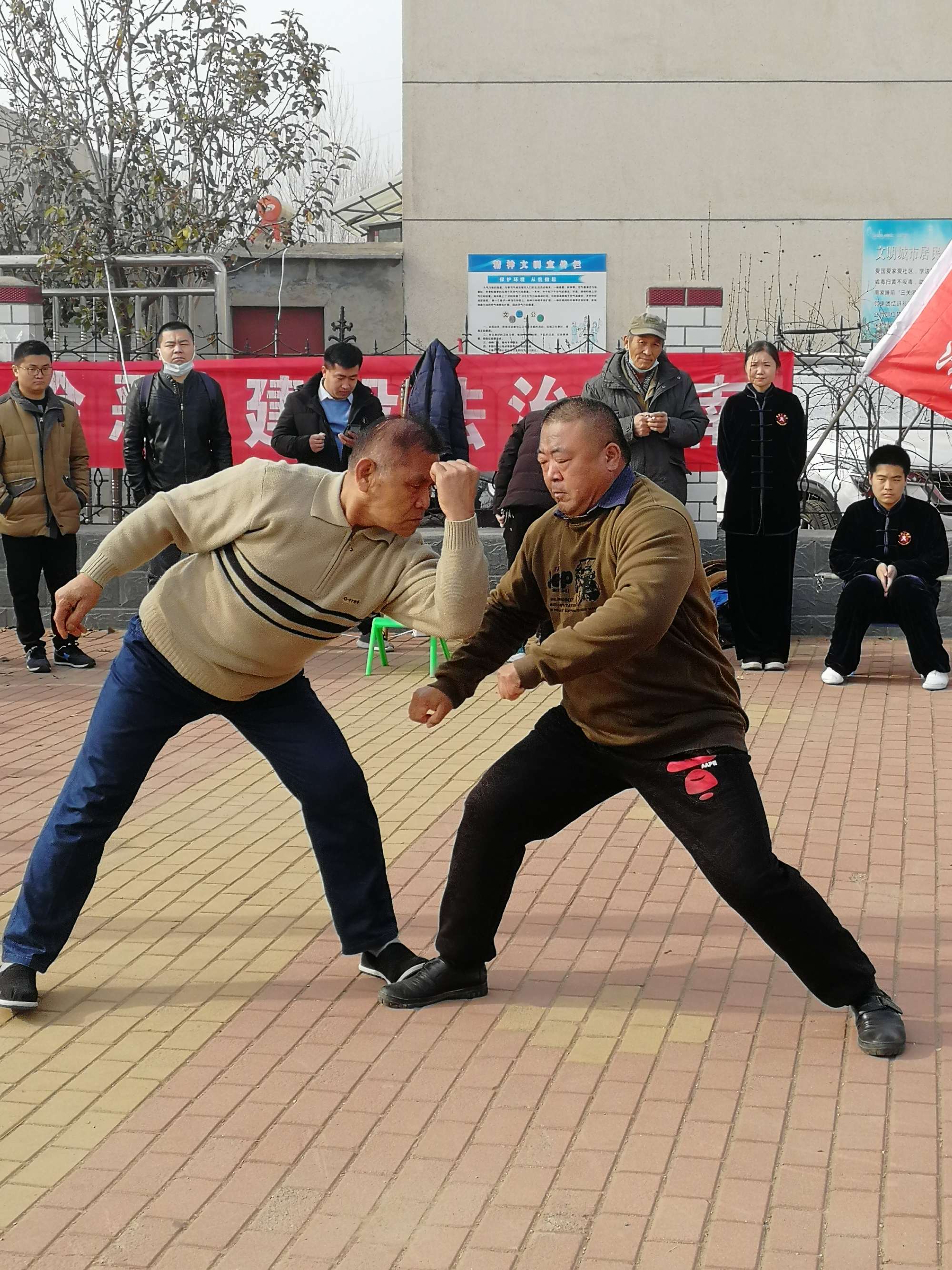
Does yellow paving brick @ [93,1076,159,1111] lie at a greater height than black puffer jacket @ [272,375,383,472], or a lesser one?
lesser

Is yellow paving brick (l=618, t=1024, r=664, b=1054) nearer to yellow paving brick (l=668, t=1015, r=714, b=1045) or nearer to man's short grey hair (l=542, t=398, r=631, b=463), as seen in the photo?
yellow paving brick (l=668, t=1015, r=714, b=1045)

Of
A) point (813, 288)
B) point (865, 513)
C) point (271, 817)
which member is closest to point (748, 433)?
point (865, 513)

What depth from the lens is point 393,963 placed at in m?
4.56

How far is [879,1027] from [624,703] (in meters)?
1.09

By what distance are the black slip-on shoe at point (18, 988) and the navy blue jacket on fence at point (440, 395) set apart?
6.65 metres

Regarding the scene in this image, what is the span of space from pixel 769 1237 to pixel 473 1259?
62 centimetres

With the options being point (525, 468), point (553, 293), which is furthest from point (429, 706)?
point (553, 293)

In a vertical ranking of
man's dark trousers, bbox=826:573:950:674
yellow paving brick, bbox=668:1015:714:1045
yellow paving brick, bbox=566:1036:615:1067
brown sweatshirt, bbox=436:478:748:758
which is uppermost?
brown sweatshirt, bbox=436:478:748:758

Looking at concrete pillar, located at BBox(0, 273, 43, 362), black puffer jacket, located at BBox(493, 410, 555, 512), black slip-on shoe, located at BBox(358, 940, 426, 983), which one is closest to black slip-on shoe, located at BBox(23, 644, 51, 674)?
concrete pillar, located at BBox(0, 273, 43, 362)

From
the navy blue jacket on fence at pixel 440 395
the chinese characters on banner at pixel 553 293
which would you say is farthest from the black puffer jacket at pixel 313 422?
the chinese characters on banner at pixel 553 293

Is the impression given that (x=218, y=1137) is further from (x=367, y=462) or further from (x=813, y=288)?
(x=813, y=288)

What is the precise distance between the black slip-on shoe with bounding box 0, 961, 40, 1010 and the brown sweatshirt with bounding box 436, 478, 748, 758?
147 cm

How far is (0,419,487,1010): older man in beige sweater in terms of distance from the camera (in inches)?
157

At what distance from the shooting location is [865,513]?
9516mm
